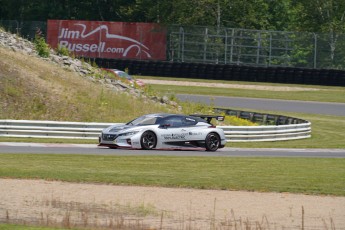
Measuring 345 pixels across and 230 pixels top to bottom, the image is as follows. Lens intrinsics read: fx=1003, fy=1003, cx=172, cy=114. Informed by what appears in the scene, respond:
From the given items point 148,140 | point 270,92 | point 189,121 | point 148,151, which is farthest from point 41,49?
point 270,92

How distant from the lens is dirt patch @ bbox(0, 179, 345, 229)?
51.6ft

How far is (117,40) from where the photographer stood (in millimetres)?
64562

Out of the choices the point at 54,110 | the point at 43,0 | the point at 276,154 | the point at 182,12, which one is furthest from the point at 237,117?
the point at 43,0

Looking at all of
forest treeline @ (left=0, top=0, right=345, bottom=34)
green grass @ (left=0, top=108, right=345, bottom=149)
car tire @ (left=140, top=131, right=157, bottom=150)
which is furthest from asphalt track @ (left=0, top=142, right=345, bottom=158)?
forest treeline @ (left=0, top=0, right=345, bottom=34)

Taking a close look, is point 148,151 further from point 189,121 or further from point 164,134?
point 189,121

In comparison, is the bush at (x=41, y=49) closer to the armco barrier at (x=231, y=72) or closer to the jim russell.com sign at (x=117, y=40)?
the armco barrier at (x=231, y=72)

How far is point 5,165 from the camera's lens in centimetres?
2223

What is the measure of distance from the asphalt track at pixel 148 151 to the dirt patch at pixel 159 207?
21.8ft

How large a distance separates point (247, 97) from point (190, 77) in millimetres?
7194

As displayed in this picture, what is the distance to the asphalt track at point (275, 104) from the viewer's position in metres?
47.5

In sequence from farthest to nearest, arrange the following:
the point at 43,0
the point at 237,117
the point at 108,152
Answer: the point at 43,0, the point at 237,117, the point at 108,152

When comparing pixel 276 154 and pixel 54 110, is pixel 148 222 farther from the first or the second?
pixel 54 110

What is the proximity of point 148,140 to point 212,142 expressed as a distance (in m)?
2.05

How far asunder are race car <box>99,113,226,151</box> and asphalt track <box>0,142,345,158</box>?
0.74 ft
